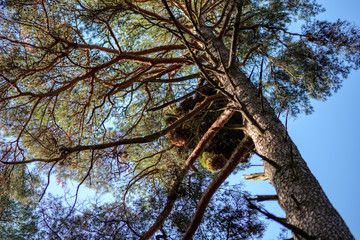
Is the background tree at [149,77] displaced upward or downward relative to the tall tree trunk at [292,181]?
upward

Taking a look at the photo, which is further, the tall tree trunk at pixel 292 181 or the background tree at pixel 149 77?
the background tree at pixel 149 77

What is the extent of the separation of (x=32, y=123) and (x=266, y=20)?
5660 millimetres

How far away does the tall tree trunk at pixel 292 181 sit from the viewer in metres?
1.84

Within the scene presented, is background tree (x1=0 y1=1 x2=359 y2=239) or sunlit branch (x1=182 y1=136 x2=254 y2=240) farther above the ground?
background tree (x1=0 y1=1 x2=359 y2=239)

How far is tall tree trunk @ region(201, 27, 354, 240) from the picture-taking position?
1.84 m

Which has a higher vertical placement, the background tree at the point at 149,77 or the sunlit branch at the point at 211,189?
the background tree at the point at 149,77

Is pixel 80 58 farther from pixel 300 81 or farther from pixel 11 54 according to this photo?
pixel 300 81

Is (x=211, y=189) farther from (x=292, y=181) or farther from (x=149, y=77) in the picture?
(x=149, y=77)

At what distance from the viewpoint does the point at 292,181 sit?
7.16 feet

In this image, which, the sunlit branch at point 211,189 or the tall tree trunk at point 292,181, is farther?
the sunlit branch at point 211,189

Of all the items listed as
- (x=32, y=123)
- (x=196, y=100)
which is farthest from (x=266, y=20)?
(x=32, y=123)

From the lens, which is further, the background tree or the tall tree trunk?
the background tree

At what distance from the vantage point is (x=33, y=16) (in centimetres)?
514

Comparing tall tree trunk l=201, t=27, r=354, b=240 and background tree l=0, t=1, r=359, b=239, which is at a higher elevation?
background tree l=0, t=1, r=359, b=239
